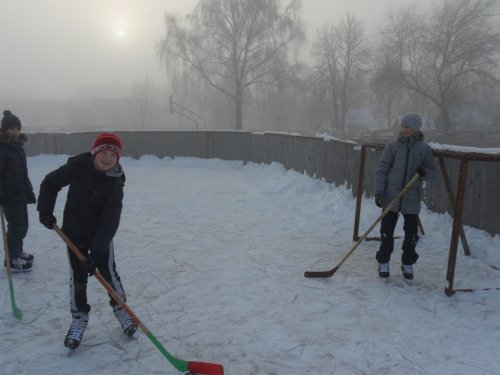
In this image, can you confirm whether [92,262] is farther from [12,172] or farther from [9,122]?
[9,122]

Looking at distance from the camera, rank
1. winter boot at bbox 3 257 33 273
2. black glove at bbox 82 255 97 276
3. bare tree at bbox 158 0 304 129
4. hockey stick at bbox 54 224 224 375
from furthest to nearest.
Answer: bare tree at bbox 158 0 304 129 < winter boot at bbox 3 257 33 273 < black glove at bbox 82 255 97 276 < hockey stick at bbox 54 224 224 375

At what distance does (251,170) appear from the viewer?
14.6 metres

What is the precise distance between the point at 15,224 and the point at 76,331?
6.73ft

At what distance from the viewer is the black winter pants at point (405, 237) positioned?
4.61m

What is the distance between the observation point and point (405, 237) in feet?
15.3

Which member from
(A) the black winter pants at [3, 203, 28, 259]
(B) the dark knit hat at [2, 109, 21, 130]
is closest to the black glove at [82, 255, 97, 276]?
(A) the black winter pants at [3, 203, 28, 259]

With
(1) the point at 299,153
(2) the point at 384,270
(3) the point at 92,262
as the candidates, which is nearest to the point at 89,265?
(3) the point at 92,262

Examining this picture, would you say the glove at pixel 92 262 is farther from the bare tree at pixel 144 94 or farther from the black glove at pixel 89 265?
the bare tree at pixel 144 94

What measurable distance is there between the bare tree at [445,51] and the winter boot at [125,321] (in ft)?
101

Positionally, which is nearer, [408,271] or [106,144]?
[106,144]

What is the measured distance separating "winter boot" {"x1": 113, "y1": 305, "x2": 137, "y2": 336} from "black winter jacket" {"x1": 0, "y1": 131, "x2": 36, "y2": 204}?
195 cm

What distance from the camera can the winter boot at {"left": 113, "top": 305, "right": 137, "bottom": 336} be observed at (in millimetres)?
3486

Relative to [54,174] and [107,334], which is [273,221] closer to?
[107,334]

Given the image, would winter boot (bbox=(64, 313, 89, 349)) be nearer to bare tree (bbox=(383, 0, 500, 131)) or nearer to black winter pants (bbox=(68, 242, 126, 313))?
black winter pants (bbox=(68, 242, 126, 313))
